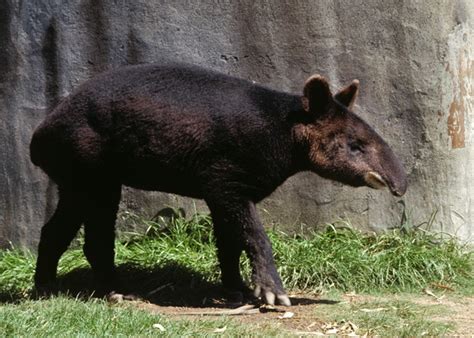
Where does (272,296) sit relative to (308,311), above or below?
above

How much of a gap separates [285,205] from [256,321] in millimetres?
2613

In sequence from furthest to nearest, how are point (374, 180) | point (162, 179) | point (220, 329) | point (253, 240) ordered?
point (162, 179)
point (374, 180)
point (253, 240)
point (220, 329)

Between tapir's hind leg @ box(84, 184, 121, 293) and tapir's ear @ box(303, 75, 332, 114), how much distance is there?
1.97 m

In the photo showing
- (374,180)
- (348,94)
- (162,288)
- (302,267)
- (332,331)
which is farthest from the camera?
(302,267)

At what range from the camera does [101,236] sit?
28.4ft

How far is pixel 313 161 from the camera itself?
856cm

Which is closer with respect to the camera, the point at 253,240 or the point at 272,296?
the point at 272,296

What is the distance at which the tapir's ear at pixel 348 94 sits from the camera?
8.77m

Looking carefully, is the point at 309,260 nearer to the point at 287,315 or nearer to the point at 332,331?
the point at 287,315

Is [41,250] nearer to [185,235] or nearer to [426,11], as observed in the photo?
[185,235]

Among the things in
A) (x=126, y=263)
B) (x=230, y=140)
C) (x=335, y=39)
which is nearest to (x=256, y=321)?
(x=230, y=140)

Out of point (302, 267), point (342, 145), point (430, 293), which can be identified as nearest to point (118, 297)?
point (302, 267)

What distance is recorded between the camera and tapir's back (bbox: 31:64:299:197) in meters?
8.27

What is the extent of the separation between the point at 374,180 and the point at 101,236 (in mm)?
2578
